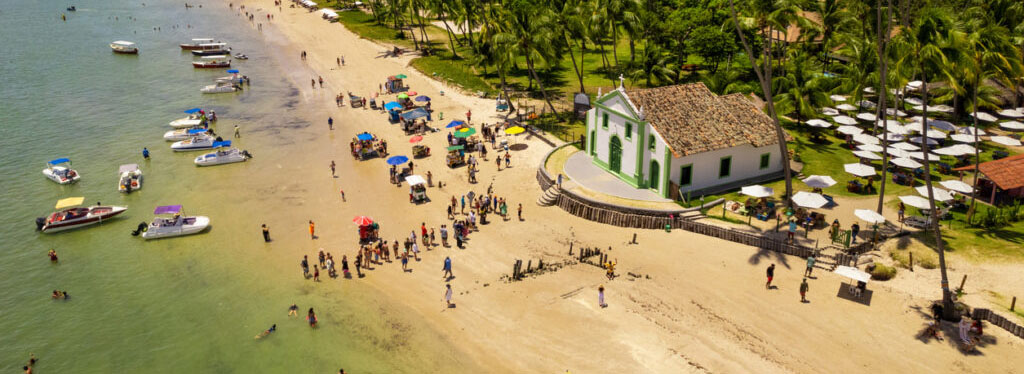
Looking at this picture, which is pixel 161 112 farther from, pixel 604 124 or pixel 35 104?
pixel 604 124

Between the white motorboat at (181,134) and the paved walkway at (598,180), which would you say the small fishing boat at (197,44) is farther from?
the paved walkway at (598,180)

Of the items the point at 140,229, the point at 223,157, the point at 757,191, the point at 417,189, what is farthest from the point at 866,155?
the point at 223,157

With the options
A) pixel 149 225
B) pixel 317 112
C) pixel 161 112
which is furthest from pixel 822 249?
pixel 161 112

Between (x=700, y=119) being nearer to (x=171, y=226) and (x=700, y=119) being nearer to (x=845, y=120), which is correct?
(x=845, y=120)

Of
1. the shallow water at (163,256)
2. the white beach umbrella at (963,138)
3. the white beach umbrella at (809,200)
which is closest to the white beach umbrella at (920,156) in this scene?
the white beach umbrella at (963,138)

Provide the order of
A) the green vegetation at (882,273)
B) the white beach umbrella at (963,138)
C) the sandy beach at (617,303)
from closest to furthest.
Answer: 1. the sandy beach at (617,303)
2. the green vegetation at (882,273)
3. the white beach umbrella at (963,138)

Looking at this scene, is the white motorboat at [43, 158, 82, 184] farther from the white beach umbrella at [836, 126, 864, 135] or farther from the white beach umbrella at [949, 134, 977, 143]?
the white beach umbrella at [949, 134, 977, 143]

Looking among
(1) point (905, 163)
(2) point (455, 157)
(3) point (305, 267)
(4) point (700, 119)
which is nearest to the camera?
(3) point (305, 267)
